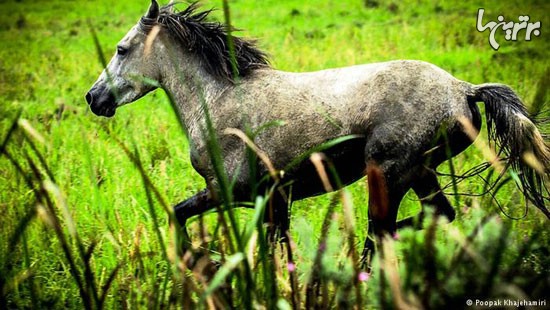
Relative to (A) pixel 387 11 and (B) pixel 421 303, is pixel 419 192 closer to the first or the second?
(B) pixel 421 303

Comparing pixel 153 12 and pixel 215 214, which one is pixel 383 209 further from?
pixel 153 12

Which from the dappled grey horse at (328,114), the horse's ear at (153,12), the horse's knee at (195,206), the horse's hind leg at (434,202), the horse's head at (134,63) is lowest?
the horse's hind leg at (434,202)

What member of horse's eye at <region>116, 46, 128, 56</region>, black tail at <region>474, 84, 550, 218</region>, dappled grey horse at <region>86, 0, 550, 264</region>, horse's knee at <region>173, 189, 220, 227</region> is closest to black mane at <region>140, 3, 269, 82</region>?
dappled grey horse at <region>86, 0, 550, 264</region>

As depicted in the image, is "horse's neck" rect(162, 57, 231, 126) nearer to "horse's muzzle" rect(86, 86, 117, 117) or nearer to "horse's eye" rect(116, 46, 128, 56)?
"horse's eye" rect(116, 46, 128, 56)

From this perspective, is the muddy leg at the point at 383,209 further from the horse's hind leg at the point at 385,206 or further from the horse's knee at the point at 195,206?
the horse's knee at the point at 195,206

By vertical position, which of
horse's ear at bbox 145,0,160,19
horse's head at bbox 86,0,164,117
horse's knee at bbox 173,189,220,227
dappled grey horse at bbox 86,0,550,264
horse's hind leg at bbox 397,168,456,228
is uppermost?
horse's ear at bbox 145,0,160,19

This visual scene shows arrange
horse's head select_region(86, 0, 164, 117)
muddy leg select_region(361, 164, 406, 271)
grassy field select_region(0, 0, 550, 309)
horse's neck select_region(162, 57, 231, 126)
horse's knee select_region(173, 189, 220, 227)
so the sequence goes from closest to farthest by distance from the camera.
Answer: grassy field select_region(0, 0, 550, 309) → muddy leg select_region(361, 164, 406, 271) → horse's knee select_region(173, 189, 220, 227) → horse's neck select_region(162, 57, 231, 126) → horse's head select_region(86, 0, 164, 117)

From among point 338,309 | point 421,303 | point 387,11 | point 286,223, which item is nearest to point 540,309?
point 421,303

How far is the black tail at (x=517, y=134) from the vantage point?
3.40 metres

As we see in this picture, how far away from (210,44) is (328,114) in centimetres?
113

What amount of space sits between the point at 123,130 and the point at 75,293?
12.7ft

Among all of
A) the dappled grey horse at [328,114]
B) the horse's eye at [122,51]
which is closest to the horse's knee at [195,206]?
the dappled grey horse at [328,114]

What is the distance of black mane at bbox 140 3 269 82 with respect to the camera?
4.28m

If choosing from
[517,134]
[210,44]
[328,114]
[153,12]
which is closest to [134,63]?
[153,12]
